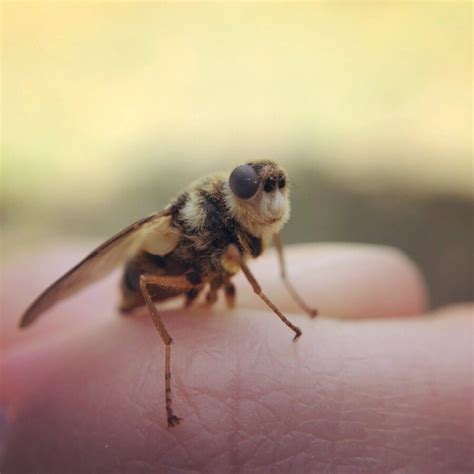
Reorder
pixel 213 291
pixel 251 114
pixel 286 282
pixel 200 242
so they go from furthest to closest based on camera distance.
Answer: pixel 251 114 → pixel 286 282 → pixel 213 291 → pixel 200 242

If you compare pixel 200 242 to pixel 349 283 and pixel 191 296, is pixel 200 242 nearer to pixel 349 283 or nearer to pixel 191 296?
pixel 191 296

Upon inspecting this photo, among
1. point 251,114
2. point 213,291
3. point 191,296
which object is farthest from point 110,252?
point 251,114

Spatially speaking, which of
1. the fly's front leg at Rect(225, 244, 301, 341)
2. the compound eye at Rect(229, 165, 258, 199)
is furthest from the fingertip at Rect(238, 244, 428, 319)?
the compound eye at Rect(229, 165, 258, 199)

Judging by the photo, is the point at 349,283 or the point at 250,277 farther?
the point at 349,283

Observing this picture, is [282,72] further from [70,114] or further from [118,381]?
[118,381]

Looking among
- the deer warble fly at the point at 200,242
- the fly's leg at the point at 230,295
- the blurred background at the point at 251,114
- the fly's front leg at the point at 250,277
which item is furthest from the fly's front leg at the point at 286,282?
the blurred background at the point at 251,114

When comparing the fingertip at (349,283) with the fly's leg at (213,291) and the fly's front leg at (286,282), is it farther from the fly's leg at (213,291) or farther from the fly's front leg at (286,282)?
the fly's leg at (213,291)

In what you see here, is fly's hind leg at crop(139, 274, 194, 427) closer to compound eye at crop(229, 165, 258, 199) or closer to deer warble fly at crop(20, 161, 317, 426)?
deer warble fly at crop(20, 161, 317, 426)
